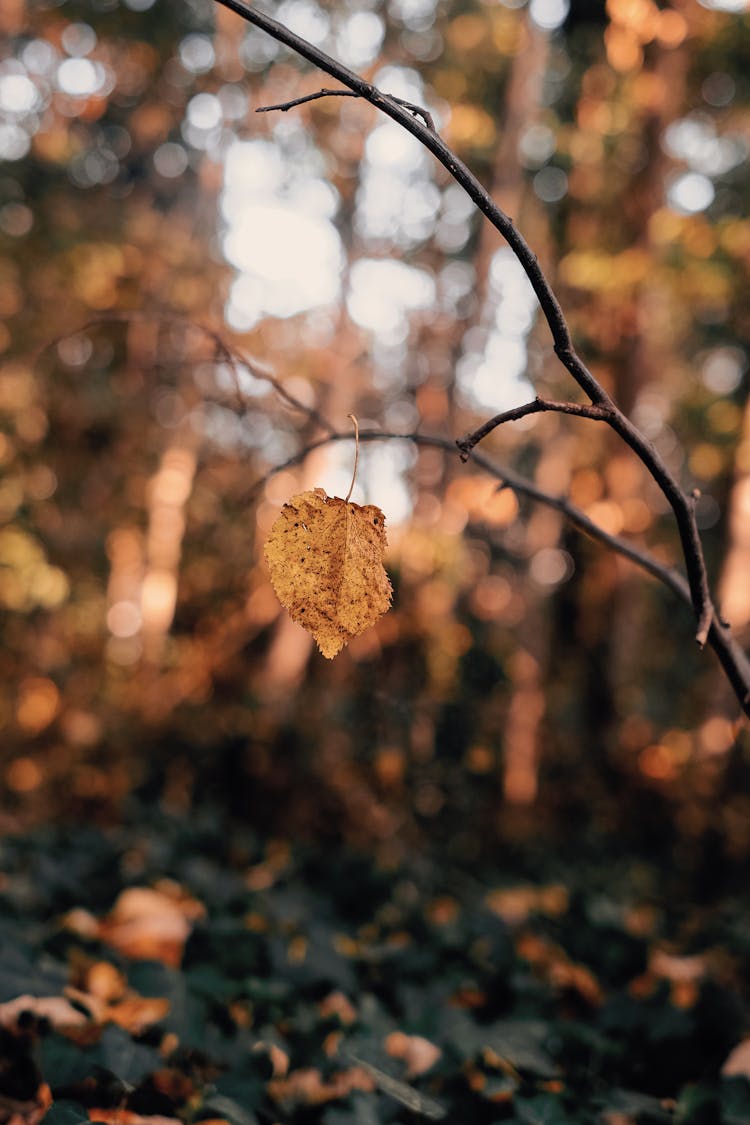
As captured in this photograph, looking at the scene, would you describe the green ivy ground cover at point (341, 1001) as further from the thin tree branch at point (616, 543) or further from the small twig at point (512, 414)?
the small twig at point (512, 414)

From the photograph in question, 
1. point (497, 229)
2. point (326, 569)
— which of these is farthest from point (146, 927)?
point (497, 229)

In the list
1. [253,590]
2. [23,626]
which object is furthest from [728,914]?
[23,626]

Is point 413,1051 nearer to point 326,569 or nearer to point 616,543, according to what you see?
point 616,543

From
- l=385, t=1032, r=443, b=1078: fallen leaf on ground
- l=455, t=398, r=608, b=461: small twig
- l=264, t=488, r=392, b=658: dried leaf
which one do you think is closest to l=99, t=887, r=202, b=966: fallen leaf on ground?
l=385, t=1032, r=443, b=1078: fallen leaf on ground

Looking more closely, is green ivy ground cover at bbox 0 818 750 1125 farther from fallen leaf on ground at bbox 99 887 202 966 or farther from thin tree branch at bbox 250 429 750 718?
thin tree branch at bbox 250 429 750 718

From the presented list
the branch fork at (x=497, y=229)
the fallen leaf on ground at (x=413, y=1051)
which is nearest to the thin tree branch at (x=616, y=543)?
the branch fork at (x=497, y=229)

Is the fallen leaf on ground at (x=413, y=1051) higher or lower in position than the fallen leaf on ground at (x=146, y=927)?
lower

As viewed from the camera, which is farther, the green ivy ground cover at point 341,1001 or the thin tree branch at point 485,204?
the green ivy ground cover at point 341,1001
